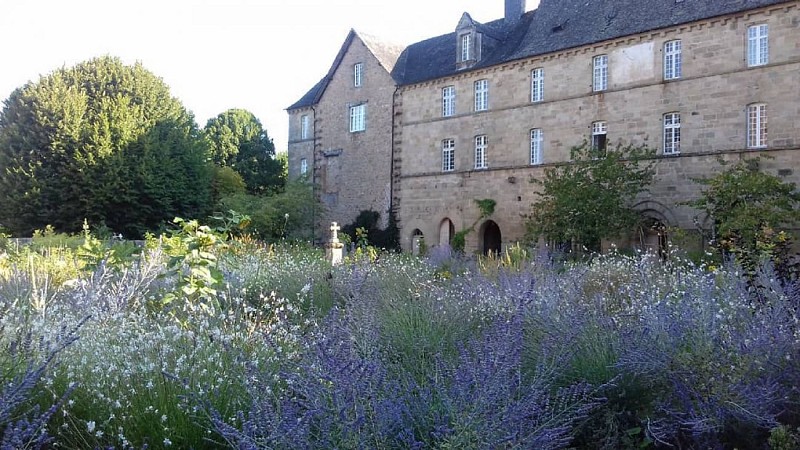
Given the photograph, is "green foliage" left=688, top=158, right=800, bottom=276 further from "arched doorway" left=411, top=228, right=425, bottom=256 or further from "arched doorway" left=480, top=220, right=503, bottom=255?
"arched doorway" left=411, top=228, right=425, bottom=256

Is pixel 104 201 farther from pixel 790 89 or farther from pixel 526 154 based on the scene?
pixel 790 89

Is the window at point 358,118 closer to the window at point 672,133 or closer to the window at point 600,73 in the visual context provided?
the window at point 600,73

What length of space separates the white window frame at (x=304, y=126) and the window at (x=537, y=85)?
41.5ft

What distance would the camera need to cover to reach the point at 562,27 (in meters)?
22.6

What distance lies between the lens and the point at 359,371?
3299mm

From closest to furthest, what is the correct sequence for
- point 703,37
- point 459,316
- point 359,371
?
1. point 359,371
2. point 459,316
3. point 703,37

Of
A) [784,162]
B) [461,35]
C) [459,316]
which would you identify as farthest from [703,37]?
[459,316]

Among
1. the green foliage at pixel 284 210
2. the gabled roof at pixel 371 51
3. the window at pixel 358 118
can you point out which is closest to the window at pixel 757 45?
the gabled roof at pixel 371 51

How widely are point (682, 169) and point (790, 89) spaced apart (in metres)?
3.23

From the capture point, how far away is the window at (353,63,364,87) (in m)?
29.1

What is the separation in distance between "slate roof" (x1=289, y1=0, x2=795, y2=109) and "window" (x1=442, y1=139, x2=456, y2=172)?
8.16 ft

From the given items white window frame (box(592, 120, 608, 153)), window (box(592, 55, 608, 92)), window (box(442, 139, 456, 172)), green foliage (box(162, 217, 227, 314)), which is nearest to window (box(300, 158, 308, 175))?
window (box(442, 139, 456, 172))

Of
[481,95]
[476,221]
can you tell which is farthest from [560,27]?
[476,221]

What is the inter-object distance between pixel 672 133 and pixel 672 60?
203 centimetres
